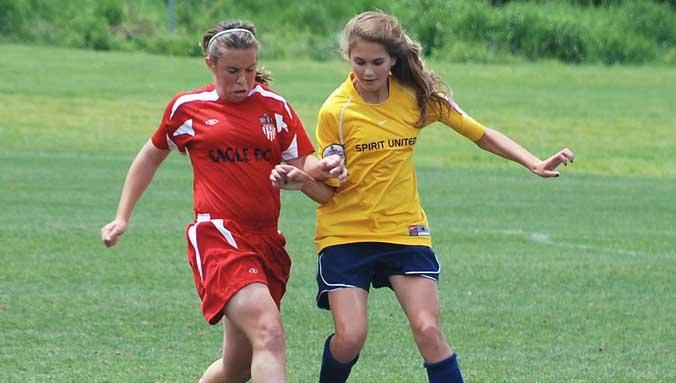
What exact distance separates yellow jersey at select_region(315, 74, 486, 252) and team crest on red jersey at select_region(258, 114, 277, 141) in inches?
12.7

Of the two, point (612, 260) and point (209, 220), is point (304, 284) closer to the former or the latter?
point (612, 260)

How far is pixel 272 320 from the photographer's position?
5902mm

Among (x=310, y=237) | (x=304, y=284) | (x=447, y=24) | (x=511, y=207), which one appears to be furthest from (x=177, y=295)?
(x=447, y=24)

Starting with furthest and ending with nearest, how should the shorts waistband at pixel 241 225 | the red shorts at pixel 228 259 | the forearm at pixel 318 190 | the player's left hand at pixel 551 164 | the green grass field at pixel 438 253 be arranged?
the green grass field at pixel 438 253 < the player's left hand at pixel 551 164 < the forearm at pixel 318 190 < the shorts waistband at pixel 241 225 < the red shorts at pixel 228 259

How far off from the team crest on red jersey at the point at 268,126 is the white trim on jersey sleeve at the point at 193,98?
22 cm

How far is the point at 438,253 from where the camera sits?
12.4 m

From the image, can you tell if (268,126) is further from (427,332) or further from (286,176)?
(427,332)

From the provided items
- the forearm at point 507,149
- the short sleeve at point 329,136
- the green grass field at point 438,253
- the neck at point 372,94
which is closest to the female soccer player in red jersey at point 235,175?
the short sleeve at point 329,136

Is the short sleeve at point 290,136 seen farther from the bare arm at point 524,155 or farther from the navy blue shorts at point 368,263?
the bare arm at point 524,155

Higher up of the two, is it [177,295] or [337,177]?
[337,177]

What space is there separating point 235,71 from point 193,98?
0.92 ft

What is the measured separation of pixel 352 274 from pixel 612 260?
620cm

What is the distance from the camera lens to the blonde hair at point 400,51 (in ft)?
21.1

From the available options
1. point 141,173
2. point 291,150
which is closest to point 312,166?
point 291,150
